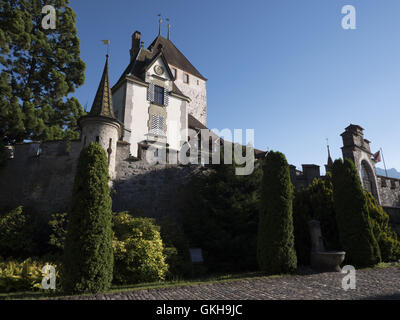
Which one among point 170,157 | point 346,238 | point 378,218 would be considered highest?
point 170,157

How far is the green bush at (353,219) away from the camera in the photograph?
33.1 feet

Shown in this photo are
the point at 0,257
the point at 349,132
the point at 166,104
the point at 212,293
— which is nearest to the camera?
the point at 212,293

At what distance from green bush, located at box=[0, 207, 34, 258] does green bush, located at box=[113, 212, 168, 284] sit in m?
3.44

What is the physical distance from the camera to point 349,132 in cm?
1648

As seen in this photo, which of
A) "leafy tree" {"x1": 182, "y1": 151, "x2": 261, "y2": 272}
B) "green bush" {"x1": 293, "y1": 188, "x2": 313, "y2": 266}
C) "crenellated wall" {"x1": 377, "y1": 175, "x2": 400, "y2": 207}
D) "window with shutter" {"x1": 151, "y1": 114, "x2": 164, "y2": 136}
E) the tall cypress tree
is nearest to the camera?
the tall cypress tree

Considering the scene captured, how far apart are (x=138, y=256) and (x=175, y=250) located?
1513 millimetres

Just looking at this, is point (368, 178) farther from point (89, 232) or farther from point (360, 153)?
point (89, 232)

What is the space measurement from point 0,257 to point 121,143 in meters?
6.01

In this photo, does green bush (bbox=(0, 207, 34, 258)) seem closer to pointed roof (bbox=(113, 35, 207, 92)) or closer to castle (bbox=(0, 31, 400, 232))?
castle (bbox=(0, 31, 400, 232))

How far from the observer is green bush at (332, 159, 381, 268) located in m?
10.1

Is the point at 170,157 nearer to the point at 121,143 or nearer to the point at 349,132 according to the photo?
the point at 121,143

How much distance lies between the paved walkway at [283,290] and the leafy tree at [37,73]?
10.4 m

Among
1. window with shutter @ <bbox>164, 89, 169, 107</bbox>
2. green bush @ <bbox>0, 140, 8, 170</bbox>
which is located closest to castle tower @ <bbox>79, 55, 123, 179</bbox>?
green bush @ <bbox>0, 140, 8, 170</bbox>

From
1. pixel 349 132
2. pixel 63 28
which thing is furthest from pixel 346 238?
pixel 63 28
